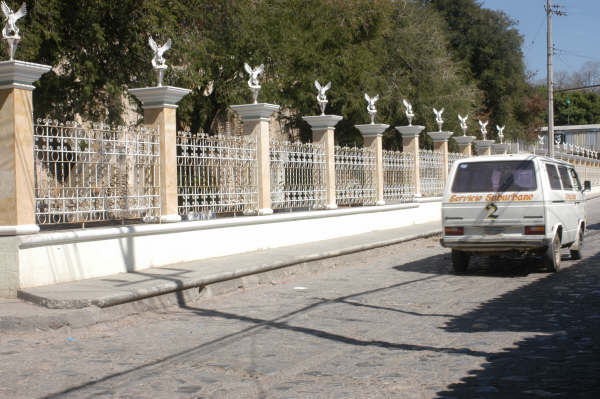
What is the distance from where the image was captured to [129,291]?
28.0 feet

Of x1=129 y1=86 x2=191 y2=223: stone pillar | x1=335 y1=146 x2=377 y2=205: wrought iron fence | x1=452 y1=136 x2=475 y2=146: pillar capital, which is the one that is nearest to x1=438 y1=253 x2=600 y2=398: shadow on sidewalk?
x1=129 y1=86 x2=191 y2=223: stone pillar

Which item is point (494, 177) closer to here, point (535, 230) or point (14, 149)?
point (535, 230)

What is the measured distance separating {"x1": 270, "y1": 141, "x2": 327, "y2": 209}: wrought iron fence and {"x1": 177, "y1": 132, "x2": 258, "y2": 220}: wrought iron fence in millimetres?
829

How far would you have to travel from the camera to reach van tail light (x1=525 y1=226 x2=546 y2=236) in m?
11.0

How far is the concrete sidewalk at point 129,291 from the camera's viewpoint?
7.70m

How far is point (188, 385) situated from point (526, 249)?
7453 mm

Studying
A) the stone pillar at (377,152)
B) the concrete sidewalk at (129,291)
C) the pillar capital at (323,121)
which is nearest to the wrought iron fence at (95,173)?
the concrete sidewalk at (129,291)

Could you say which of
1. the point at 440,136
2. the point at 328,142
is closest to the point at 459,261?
the point at 328,142

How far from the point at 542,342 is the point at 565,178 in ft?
23.4

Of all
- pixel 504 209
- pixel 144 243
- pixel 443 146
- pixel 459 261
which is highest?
pixel 443 146

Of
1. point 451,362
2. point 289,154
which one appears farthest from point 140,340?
point 289,154

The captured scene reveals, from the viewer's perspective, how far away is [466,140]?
84.2 ft

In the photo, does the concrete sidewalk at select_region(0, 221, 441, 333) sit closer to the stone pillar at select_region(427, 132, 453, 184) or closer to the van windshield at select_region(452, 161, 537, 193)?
the van windshield at select_region(452, 161, 537, 193)

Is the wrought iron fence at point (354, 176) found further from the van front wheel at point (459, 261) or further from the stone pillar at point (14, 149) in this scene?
the stone pillar at point (14, 149)
